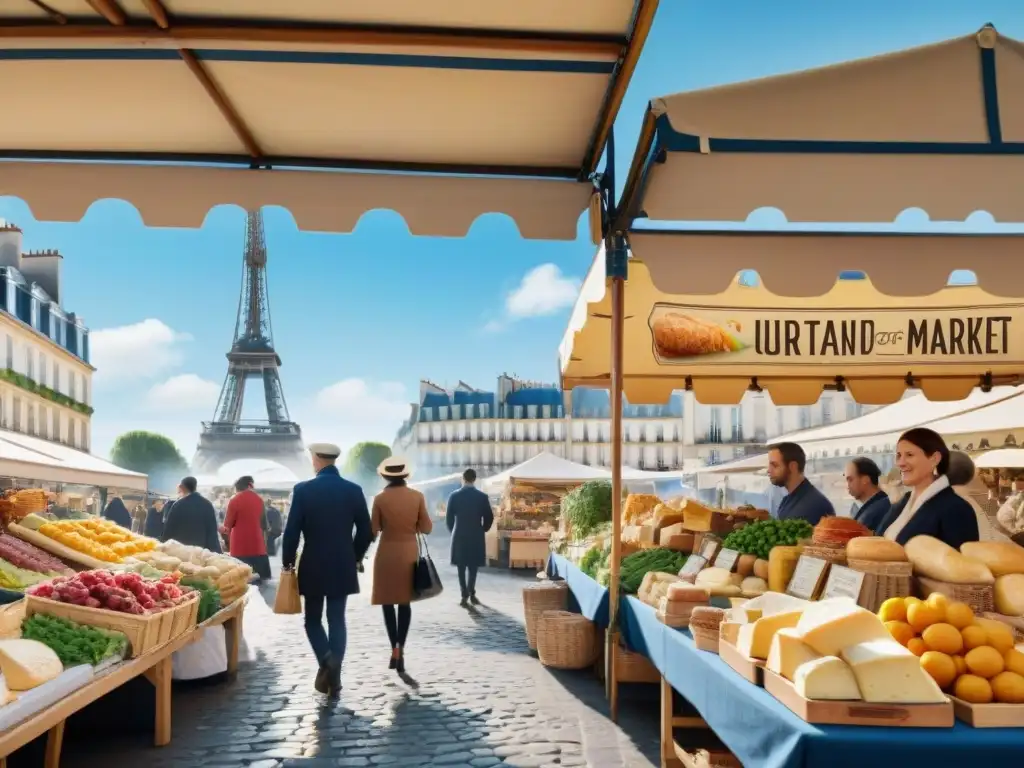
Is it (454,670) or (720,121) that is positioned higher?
(720,121)

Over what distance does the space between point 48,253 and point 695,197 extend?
4730 centimetres

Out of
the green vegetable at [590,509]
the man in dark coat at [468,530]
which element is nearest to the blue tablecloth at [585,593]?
the green vegetable at [590,509]

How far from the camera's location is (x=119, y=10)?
139 inches

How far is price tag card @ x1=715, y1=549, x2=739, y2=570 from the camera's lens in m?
5.03

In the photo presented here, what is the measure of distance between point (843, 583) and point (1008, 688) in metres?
0.94

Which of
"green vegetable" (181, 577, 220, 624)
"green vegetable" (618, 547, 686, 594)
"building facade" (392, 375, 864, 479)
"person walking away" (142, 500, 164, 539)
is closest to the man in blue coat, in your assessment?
"green vegetable" (181, 577, 220, 624)

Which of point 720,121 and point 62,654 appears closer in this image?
point 720,121

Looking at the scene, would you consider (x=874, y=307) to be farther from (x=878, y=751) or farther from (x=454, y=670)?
(x=878, y=751)

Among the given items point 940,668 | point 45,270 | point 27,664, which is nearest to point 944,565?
point 940,668

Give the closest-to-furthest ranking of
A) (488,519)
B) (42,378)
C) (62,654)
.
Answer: (62,654) → (488,519) → (42,378)

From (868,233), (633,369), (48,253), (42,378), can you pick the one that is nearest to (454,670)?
(633,369)

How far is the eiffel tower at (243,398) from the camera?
68.8 meters

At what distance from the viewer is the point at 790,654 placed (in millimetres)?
2896

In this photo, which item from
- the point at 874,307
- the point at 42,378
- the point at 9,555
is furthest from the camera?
the point at 42,378
